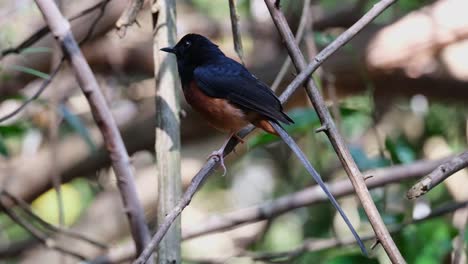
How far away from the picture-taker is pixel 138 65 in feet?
19.8

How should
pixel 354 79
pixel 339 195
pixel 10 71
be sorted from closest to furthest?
pixel 339 195 < pixel 10 71 < pixel 354 79

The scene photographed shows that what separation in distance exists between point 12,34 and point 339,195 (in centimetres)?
277

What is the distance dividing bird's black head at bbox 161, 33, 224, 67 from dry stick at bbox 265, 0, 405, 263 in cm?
116

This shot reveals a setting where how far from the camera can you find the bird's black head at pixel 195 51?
3858mm

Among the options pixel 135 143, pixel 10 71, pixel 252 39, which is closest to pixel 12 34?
pixel 10 71

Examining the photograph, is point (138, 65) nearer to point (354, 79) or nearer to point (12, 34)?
point (12, 34)

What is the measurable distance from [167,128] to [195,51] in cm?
Answer: 112

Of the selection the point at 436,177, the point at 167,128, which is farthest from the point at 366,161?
the point at 436,177

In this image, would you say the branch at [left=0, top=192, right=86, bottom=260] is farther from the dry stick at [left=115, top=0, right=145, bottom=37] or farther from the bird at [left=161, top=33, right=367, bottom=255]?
the dry stick at [left=115, top=0, right=145, bottom=37]

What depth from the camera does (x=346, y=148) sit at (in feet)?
8.09

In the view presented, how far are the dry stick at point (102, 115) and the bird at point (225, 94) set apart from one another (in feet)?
1.09

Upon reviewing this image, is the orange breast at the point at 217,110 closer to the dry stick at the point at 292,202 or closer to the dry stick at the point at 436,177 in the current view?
the dry stick at the point at 292,202

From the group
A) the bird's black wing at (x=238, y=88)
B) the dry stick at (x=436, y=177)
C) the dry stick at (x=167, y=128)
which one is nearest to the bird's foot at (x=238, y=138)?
the bird's black wing at (x=238, y=88)

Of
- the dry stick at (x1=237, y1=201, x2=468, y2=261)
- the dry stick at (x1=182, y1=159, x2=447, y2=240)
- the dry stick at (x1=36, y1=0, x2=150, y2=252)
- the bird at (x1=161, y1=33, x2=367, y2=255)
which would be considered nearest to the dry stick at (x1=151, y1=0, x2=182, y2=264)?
the bird at (x1=161, y1=33, x2=367, y2=255)
